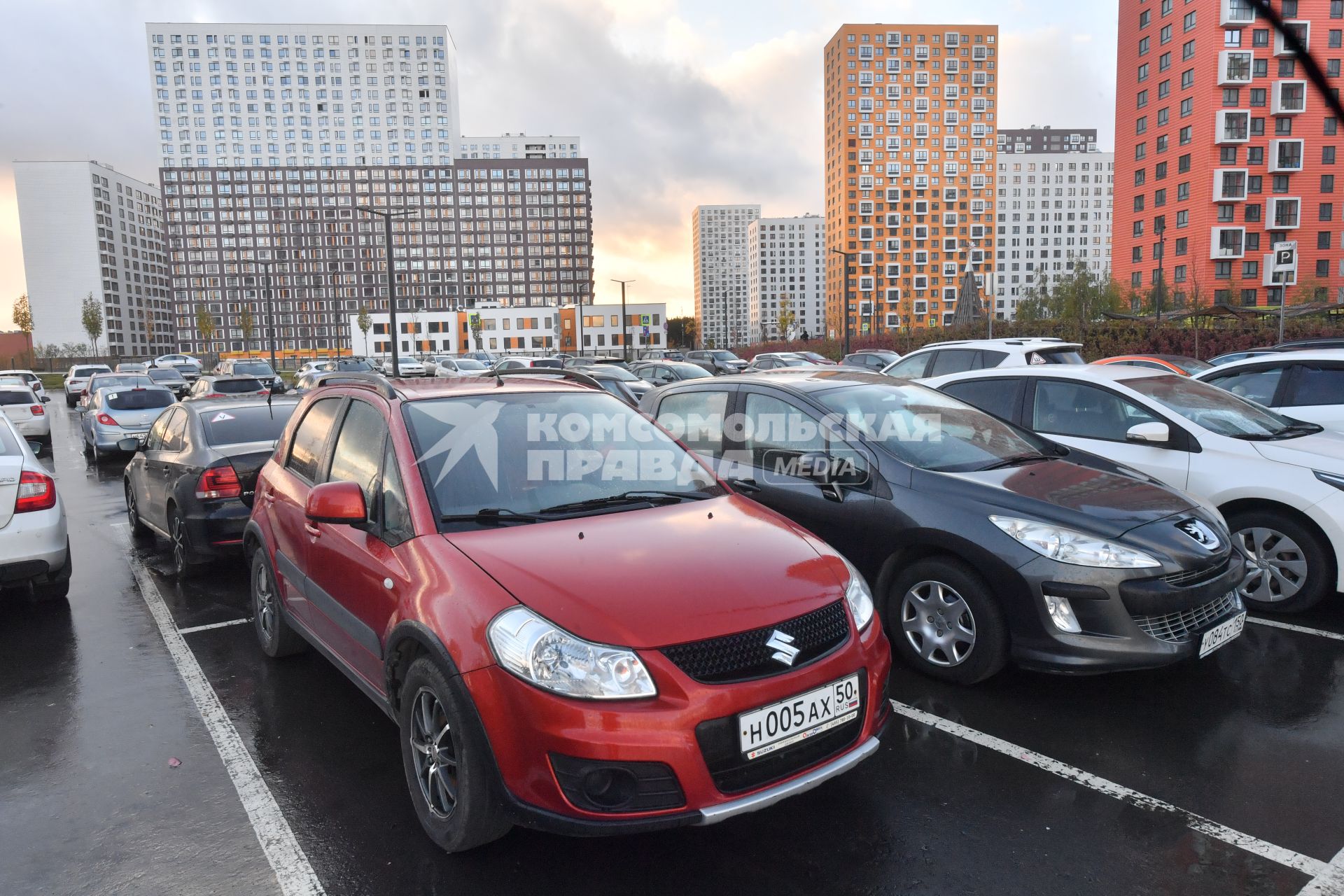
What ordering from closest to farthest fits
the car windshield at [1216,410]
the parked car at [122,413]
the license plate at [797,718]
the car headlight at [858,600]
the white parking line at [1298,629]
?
the license plate at [797,718], the car headlight at [858,600], the white parking line at [1298,629], the car windshield at [1216,410], the parked car at [122,413]

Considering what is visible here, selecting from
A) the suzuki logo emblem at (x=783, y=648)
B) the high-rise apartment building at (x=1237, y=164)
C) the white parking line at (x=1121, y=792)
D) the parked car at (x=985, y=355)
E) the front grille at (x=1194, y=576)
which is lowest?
the white parking line at (x=1121, y=792)

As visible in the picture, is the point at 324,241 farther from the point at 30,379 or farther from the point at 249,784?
the point at 249,784

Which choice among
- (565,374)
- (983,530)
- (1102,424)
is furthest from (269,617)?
(1102,424)

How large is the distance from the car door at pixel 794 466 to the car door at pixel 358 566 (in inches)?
91.4

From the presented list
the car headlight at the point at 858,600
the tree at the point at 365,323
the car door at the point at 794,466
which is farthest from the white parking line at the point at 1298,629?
the tree at the point at 365,323

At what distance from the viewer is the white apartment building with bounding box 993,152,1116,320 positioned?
14950 cm

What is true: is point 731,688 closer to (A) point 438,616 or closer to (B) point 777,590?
(B) point 777,590

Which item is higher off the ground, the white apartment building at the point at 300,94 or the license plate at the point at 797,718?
the white apartment building at the point at 300,94

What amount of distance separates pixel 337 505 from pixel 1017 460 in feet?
12.1

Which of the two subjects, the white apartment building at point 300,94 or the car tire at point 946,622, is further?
the white apartment building at point 300,94

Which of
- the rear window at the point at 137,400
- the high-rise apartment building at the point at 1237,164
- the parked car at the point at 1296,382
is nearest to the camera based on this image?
the parked car at the point at 1296,382

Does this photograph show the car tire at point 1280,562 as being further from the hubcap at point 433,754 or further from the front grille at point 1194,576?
the hubcap at point 433,754

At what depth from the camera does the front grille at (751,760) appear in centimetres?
254

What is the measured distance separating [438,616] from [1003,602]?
2694 mm
